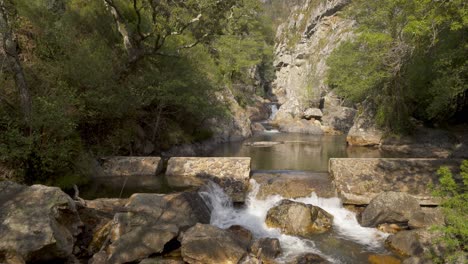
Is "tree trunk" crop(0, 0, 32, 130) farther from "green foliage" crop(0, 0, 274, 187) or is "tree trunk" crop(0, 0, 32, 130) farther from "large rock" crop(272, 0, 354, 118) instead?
"large rock" crop(272, 0, 354, 118)

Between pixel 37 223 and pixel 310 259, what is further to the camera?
pixel 310 259

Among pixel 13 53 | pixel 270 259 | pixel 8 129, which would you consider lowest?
pixel 270 259

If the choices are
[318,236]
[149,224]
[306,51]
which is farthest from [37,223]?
[306,51]

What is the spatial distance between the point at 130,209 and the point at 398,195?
8522 millimetres

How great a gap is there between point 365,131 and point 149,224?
75.2 ft

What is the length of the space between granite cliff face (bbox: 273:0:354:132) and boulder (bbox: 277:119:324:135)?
90.6 inches

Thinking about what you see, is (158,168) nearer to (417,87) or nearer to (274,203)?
(274,203)

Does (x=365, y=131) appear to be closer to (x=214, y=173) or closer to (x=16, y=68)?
(x=214, y=173)

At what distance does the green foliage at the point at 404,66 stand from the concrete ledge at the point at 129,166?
11097mm

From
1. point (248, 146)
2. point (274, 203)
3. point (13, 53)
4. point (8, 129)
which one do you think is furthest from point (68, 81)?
point (248, 146)

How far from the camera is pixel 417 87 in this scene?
77.0 ft

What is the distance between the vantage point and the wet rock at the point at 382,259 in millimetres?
8179

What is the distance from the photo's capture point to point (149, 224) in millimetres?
8078

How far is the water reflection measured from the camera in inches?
723
